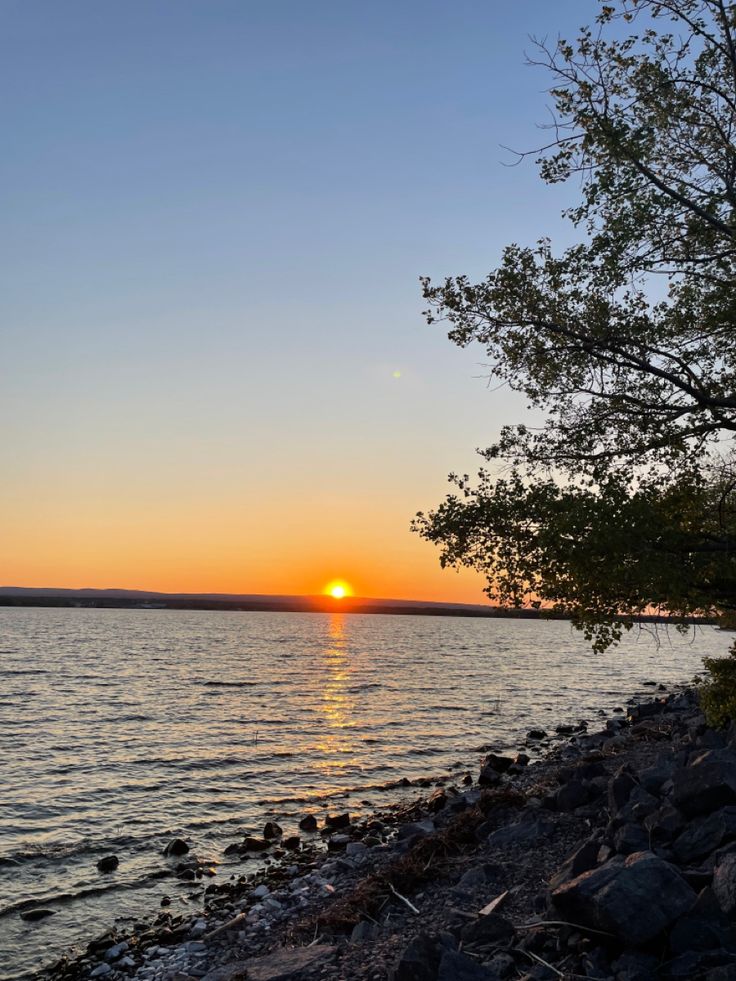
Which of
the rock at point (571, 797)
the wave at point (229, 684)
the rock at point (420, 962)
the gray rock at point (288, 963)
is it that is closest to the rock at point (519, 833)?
the rock at point (571, 797)

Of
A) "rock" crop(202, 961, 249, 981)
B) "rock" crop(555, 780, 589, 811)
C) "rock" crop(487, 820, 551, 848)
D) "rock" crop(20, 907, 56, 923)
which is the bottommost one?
"rock" crop(20, 907, 56, 923)

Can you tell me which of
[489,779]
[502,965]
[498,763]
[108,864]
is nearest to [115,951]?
[108,864]

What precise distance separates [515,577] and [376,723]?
991 inches

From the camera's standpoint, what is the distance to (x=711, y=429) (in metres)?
14.0

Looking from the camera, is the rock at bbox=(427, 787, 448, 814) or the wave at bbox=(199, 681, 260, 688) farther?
the wave at bbox=(199, 681, 260, 688)

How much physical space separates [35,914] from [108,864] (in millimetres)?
2547

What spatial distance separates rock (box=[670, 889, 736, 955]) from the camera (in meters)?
6.76

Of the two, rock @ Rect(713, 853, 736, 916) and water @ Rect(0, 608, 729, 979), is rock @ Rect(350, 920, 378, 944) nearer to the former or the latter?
rock @ Rect(713, 853, 736, 916)

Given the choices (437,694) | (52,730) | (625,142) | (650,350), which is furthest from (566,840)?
(437,694)

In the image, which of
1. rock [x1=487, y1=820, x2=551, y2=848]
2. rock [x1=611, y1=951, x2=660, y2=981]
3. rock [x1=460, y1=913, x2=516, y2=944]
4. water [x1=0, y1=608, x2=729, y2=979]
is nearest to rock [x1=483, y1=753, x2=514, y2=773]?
water [x1=0, y1=608, x2=729, y2=979]

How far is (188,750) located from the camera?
29000mm

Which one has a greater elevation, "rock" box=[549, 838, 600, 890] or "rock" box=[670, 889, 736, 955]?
"rock" box=[670, 889, 736, 955]

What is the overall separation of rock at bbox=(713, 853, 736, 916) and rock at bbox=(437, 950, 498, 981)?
2.49 meters

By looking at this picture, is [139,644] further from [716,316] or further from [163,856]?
[716,316]
